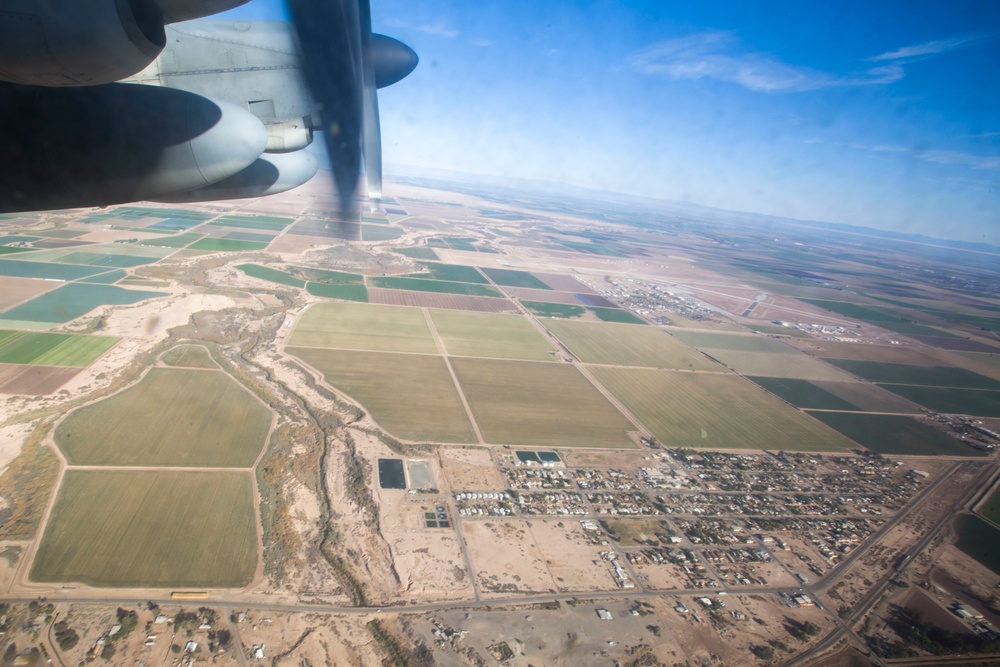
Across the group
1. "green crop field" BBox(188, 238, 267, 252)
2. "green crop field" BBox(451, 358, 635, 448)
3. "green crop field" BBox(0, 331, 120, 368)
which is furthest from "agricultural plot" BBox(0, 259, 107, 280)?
"green crop field" BBox(451, 358, 635, 448)

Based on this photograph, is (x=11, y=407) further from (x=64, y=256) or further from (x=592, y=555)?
(x=64, y=256)

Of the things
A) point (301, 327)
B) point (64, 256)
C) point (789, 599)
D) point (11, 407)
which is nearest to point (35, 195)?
point (11, 407)

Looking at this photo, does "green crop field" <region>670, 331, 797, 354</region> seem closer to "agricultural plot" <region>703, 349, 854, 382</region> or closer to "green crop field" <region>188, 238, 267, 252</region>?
"agricultural plot" <region>703, 349, 854, 382</region>

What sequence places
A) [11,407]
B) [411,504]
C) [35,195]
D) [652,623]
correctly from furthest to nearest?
1. [11,407]
2. [411,504]
3. [652,623]
4. [35,195]

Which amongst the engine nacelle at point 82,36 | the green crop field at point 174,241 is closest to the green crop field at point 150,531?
the engine nacelle at point 82,36

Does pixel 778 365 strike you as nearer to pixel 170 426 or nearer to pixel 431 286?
pixel 431 286

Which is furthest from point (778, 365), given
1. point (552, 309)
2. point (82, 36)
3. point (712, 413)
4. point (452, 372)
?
point (82, 36)
